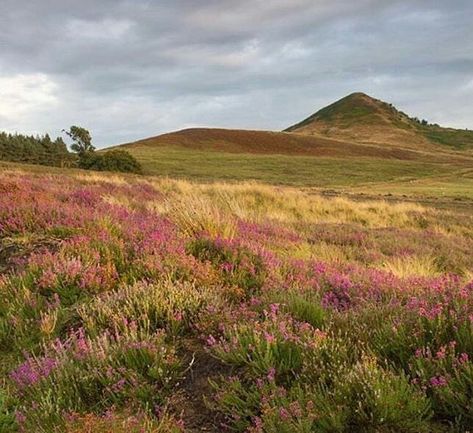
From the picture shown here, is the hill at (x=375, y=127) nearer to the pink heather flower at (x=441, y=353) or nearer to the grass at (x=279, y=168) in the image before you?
the grass at (x=279, y=168)

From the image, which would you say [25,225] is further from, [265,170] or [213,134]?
[213,134]

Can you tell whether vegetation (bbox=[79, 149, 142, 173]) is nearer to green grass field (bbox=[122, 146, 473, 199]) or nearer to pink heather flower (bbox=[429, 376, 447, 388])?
green grass field (bbox=[122, 146, 473, 199])

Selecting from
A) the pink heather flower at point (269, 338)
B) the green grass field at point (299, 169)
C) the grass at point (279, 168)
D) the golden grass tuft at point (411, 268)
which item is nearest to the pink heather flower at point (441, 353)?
the pink heather flower at point (269, 338)

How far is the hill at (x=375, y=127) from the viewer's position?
143 m

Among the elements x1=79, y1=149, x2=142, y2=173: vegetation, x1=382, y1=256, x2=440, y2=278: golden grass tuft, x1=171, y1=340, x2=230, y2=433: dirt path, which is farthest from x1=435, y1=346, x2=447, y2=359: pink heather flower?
x1=79, y1=149, x2=142, y2=173: vegetation

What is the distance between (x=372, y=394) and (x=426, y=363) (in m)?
0.53

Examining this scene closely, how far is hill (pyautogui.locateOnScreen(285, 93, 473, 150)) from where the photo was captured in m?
143

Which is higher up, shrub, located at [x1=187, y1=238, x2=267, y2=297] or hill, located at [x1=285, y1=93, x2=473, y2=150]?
hill, located at [x1=285, y1=93, x2=473, y2=150]

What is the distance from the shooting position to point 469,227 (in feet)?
60.1

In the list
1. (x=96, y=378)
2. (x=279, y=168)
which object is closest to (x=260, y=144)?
(x=279, y=168)

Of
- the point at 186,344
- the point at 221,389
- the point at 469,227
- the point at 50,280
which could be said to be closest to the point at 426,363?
the point at 221,389

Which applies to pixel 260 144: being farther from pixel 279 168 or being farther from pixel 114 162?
pixel 114 162

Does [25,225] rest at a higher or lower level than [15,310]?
higher

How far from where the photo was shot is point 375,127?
509 feet
